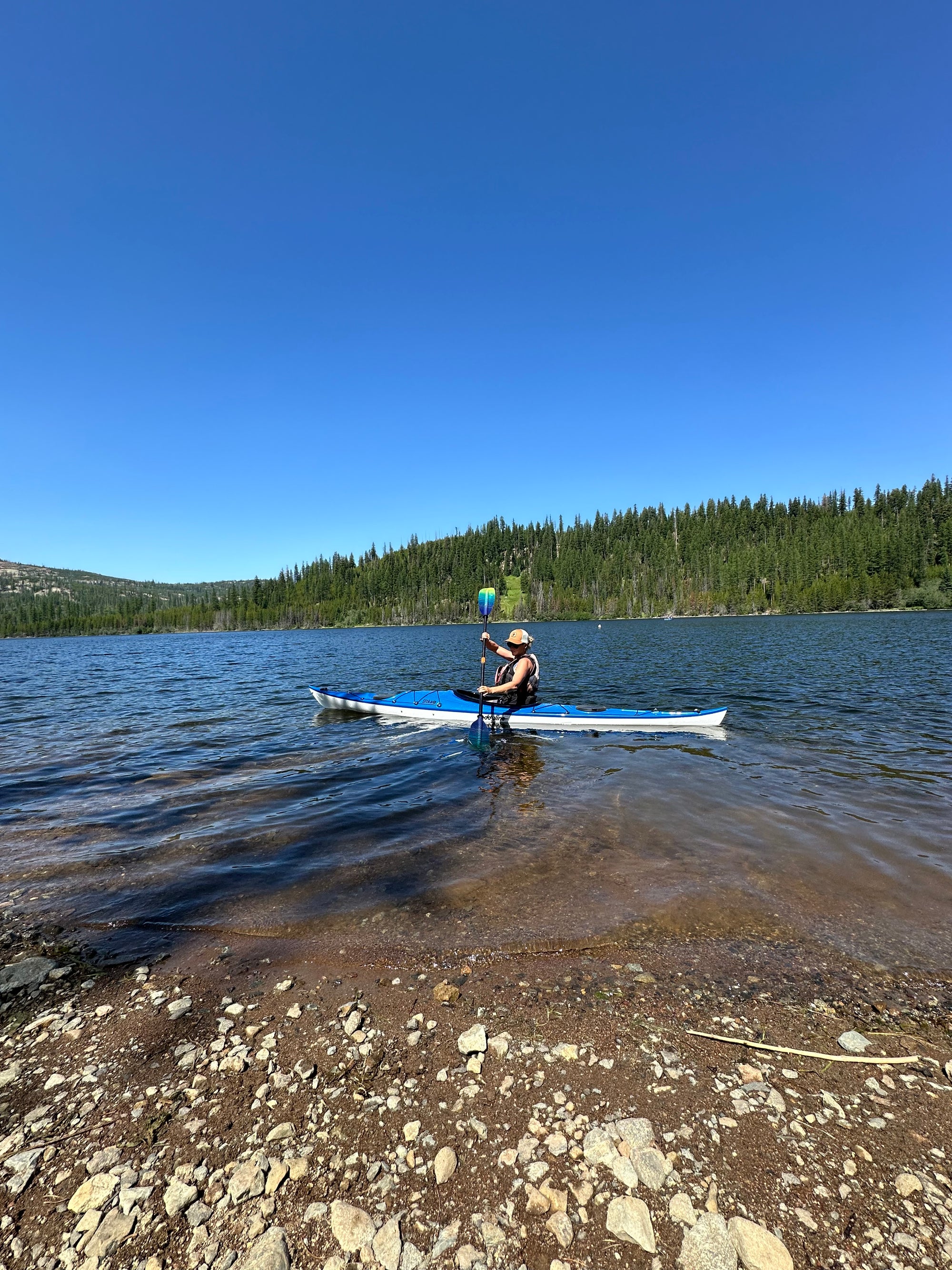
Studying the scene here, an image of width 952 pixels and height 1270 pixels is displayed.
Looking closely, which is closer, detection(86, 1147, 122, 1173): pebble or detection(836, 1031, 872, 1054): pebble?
detection(86, 1147, 122, 1173): pebble

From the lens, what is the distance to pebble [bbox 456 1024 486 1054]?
4.34 metres

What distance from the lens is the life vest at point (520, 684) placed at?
60.1ft

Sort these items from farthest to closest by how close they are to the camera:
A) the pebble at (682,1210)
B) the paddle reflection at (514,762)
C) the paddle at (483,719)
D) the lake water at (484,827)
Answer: the paddle at (483,719) → the paddle reflection at (514,762) → the lake water at (484,827) → the pebble at (682,1210)

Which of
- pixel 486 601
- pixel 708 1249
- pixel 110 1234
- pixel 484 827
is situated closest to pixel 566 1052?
pixel 708 1249

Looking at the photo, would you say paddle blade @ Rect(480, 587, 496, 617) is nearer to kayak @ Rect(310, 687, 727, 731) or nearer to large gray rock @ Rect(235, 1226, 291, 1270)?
kayak @ Rect(310, 687, 727, 731)

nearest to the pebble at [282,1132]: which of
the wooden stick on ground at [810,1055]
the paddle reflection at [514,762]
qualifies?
the wooden stick on ground at [810,1055]

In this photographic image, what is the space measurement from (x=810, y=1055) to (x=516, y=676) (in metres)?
14.2

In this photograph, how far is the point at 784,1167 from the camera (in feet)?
10.8

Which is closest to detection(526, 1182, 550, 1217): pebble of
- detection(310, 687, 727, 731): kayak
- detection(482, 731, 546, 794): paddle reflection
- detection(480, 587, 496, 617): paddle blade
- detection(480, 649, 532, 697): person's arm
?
detection(482, 731, 546, 794): paddle reflection

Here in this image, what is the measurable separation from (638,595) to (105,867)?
20077 cm

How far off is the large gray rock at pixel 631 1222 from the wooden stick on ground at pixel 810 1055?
1755 mm

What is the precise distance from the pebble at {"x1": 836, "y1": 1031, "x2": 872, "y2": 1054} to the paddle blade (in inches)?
626

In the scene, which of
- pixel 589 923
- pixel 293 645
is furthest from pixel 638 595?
pixel 589 923

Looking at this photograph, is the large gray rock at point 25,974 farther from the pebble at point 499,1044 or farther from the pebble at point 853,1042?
the pebble at point 853,1042
